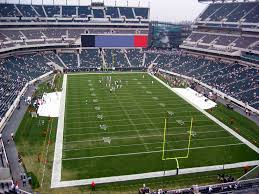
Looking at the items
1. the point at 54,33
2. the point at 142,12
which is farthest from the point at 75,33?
the point at 142,12

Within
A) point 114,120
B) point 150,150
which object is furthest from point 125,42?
point 150,150

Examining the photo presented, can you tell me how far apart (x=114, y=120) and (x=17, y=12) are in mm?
38496

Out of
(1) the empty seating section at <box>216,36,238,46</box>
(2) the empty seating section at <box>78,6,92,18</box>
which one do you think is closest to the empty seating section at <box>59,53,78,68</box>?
(2) the empty seating section at <box>78,6,92,18</box>

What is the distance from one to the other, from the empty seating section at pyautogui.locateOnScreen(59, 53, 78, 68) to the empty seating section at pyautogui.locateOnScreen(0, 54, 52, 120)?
138 inches

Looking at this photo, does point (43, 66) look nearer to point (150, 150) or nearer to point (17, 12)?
point (17, 12)

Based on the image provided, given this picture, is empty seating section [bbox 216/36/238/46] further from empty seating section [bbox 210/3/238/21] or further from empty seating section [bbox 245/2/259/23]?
empty seating section [bbox 210/3/238/21]

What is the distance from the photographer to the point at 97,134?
26594 mm

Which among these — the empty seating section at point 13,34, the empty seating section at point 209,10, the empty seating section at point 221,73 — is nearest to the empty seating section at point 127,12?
the empty seating section at point 221,73

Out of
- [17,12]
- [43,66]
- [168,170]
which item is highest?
[17,12]

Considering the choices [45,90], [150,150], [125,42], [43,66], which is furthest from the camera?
[125,42]

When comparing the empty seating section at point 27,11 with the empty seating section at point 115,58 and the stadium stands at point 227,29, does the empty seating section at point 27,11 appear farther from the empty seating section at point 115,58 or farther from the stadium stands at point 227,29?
the stadium stands at point 227,29

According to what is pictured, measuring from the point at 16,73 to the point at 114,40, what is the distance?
80.5 feet

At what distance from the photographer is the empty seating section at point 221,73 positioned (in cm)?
3841

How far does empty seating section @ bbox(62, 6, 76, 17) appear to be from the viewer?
212 ft
